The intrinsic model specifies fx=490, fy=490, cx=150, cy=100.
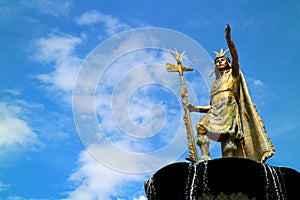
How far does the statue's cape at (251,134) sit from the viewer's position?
13648 millimetres

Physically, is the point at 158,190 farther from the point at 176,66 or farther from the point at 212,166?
the point at 176,66

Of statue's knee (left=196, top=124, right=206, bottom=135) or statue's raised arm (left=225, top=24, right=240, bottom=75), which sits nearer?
statue's raised arm (left=225, top=24, right=240, bottom=75)

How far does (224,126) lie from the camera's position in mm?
13844

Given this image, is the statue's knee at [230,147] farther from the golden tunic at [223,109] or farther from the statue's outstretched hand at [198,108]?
the statue's outstretched hand at [198,108]

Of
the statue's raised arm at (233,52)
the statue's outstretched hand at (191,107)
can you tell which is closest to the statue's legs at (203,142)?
the statue's outstretched hand at (191,107)

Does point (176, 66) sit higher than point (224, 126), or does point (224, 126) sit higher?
point (176, 66)

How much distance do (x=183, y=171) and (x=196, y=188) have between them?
51 cm

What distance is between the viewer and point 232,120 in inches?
553

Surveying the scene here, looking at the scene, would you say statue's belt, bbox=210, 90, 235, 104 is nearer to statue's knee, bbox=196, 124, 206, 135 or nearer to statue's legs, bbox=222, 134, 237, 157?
statue's knee, bbox=196, 124, 206, 135

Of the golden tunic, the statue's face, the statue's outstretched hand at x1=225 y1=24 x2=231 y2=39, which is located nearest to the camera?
the statue's outstretched hand at x1=225 y1=24 x2=231 y2=39

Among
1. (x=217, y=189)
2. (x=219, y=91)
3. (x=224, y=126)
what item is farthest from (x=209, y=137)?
(x=217, y=189)

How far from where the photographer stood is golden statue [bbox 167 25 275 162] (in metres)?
13.7

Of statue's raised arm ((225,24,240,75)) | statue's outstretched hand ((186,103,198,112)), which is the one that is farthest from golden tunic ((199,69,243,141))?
statue's outstretched hand ((186,103,198,112))

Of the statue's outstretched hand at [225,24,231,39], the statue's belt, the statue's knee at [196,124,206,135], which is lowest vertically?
the statue's knee at [196,124,206,135]
